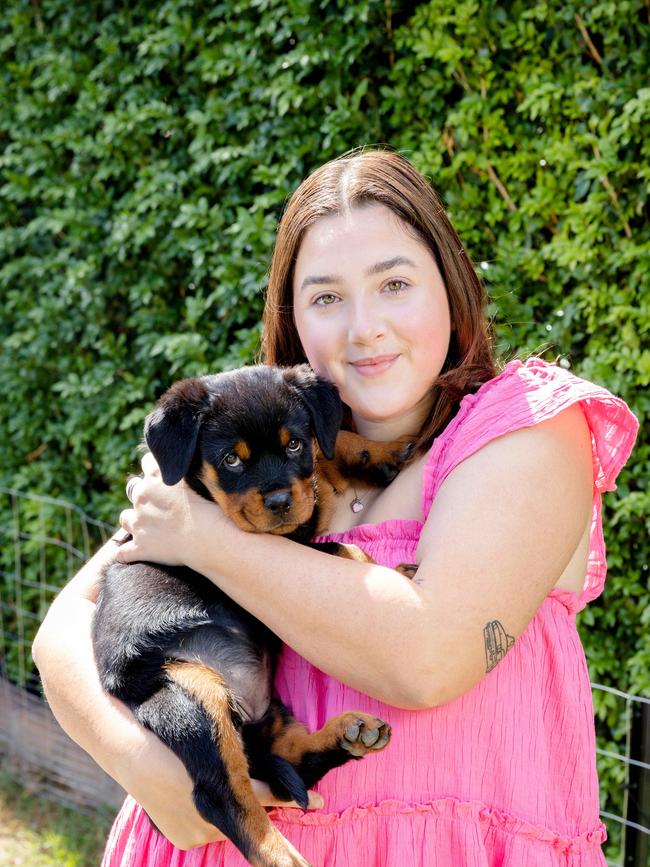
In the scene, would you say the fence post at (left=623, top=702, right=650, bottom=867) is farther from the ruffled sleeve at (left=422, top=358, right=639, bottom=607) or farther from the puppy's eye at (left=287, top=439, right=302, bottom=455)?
the puppy's eye at (left=287, top=439, right=302, bottom=455)

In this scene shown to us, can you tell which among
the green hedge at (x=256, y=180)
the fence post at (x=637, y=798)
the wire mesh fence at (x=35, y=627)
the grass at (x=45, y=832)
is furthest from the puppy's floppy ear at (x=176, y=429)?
the grass at (x=45, y=832)

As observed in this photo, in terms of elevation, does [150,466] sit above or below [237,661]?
above

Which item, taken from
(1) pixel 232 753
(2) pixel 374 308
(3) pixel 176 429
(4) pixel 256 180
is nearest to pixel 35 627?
(4) pixel 256 180

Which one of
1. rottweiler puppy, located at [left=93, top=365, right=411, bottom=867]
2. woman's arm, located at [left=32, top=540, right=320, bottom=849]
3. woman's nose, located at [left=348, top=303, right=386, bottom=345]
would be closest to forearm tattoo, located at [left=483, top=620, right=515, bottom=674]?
rottweiler puppy, located at [left=93, top=365, right=411, bottom=867]

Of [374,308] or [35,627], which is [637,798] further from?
[35,627]

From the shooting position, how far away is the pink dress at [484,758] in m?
1.54

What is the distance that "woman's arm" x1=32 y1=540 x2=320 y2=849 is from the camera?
1596mm

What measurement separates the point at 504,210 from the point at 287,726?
1833 mm

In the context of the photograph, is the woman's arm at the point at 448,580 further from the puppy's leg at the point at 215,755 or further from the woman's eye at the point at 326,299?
the woman's eye at the point at 326,299

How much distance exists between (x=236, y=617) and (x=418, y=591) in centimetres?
55

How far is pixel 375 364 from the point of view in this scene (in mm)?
1897

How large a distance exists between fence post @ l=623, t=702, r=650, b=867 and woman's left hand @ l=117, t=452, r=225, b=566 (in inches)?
61.3

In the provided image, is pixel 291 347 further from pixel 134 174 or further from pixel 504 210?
pixel 134 174

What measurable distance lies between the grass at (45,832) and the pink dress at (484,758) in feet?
7.66
